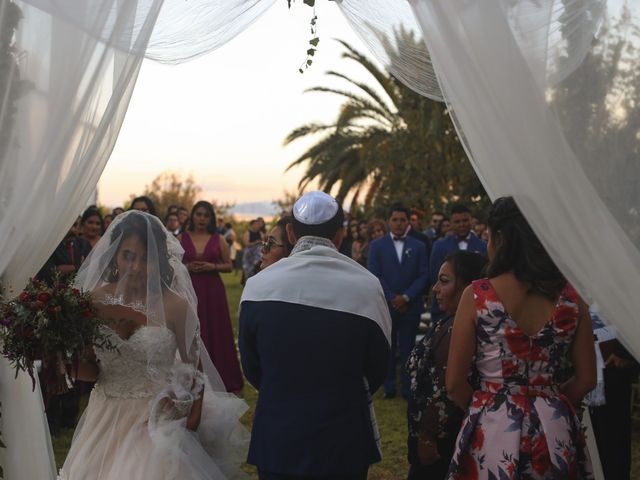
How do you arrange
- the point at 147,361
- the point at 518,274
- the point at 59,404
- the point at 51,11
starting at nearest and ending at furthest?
1. the point at 518,274
2. the point at 51,11
3. the point at 147,361
4. the point at 59,404

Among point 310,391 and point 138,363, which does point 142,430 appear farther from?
point 310,391

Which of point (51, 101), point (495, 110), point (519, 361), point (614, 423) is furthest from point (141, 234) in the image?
point (614, 423)

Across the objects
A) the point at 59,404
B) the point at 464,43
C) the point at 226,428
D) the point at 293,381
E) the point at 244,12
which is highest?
the point at 244,12

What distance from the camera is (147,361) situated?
4.27 metres

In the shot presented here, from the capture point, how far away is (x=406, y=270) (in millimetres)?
9914

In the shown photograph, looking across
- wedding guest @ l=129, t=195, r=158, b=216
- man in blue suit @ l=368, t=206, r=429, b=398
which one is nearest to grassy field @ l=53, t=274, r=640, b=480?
man in blue suit @ l=368, t=206, r=429, b=398

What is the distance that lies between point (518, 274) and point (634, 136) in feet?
2.64

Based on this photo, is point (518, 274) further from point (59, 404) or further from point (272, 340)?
point (59, 404)

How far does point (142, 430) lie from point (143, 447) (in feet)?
0.31

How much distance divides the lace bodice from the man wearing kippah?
78cm

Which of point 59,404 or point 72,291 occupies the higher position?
point 72,291

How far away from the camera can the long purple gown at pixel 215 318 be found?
9273 mm

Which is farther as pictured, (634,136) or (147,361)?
(147,361)

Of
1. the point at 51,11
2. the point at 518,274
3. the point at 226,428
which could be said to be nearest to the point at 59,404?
the point at 226,428
